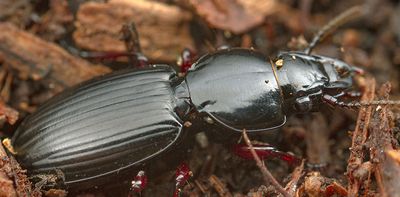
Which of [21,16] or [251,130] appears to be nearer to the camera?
[251,130]

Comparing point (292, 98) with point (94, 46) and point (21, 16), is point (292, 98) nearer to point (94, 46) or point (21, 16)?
point (94, 46)

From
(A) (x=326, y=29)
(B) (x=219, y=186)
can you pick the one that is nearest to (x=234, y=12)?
(A) (x=326, y=29)

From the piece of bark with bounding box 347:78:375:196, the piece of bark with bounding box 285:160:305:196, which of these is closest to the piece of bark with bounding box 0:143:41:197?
the piece of bark with bounding box 285:160:305:196

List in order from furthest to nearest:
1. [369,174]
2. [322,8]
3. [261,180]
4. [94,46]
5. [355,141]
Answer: [322,8], [94,46], [261,180], [355,141], [369,174]

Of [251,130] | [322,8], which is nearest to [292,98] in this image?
[251,130]

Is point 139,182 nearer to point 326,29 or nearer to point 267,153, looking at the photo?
point 267,153

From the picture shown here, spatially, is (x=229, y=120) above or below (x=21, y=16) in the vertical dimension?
below

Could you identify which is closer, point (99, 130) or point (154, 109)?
point (99, 130)
